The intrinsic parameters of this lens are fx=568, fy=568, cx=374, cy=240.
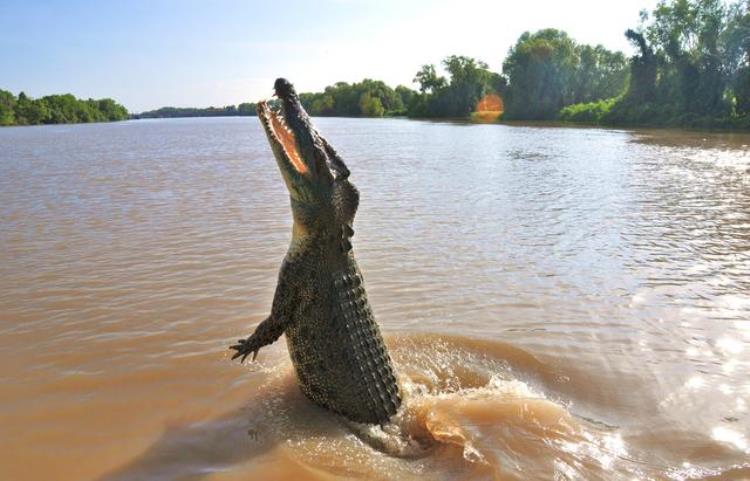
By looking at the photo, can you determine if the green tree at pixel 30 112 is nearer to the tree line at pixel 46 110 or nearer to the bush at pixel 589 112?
the tree line at pixel 46 110

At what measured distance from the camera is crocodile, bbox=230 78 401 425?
3.54 meters

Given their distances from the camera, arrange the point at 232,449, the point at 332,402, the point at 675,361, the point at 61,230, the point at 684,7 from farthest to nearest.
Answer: the point at 684,7
the point at 61,230
the point at 675,361
the point at 332,402
the point at 232,449

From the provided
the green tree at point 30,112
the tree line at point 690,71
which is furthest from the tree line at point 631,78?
the green tree at point 30,112

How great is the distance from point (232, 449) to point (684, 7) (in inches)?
2008

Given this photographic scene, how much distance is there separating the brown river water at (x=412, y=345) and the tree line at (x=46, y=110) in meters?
96.1

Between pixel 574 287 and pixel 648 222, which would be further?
pixel 648 222

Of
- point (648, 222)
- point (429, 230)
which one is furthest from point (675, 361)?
point (648, 222)

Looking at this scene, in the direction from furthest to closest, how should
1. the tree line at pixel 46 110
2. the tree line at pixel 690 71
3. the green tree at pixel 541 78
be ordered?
the tree line at pixel 46 110 → the green tree at pixel 541 78 → the tree line at pixel 690 71

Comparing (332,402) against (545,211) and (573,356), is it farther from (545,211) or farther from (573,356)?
(545,211)

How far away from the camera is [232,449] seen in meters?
3.32

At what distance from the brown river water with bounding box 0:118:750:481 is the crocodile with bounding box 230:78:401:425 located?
0.80 feet

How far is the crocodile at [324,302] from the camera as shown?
3545mm

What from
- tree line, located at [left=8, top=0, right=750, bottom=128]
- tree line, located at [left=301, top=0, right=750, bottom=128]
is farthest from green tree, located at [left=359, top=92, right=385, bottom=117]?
tree line, located at [left=301, top=0, right=750, bottom=128]

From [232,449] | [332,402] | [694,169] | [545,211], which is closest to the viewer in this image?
[232,449]
